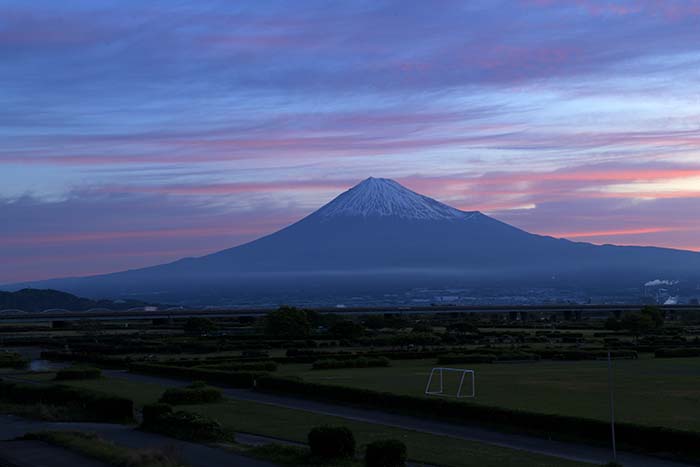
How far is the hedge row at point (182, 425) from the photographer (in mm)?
23578

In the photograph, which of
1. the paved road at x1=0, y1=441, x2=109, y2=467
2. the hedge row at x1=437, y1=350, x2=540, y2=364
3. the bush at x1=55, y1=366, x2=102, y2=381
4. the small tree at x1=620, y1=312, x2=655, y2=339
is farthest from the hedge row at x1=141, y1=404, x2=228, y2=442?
the small tree at x1=620, y1=312, x2=655, y2=339

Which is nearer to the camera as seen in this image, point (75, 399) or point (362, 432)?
point (362, 432)

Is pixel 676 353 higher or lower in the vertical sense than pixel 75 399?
lower

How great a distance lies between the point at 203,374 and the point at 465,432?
59.4 feet

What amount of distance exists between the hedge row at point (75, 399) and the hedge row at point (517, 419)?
24.9 feet

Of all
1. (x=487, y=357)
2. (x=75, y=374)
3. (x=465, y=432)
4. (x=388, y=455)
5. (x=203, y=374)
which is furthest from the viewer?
(x=487, y=357)

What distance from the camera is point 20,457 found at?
67.1 feet

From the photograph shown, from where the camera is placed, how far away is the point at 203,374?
41.3 metres

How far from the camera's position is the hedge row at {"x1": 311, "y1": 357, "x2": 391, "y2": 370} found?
47.8 meters

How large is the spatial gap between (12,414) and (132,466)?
1250 cm

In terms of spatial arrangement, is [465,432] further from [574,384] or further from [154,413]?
[574,384]

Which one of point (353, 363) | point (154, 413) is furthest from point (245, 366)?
point (154, 413)

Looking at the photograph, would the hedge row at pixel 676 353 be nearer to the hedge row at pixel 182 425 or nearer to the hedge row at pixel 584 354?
the hedge row at pixel 584 354

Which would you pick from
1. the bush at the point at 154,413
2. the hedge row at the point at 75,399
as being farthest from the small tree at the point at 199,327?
the bush at the point at 154,413
